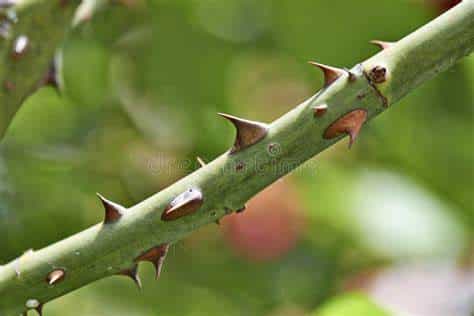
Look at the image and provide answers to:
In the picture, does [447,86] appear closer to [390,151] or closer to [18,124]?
[390,151]

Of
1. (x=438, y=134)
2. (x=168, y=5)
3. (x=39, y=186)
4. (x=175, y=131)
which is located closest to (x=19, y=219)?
(x=39, y=186)

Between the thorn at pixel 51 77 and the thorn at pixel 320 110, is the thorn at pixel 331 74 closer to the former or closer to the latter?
the thorn at pixel 320 110

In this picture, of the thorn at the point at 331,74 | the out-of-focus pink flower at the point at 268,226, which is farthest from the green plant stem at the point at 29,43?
the out-of-focus pink flower at the point at 268,226

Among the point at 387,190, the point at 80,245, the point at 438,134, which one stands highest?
the point at 80,245

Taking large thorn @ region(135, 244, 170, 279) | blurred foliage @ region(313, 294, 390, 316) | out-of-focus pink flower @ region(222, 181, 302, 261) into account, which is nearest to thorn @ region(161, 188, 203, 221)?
large thorn @ region(135, 244, 170, 279)

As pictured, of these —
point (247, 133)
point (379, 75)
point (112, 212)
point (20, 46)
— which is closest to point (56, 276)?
point (112, 212)
